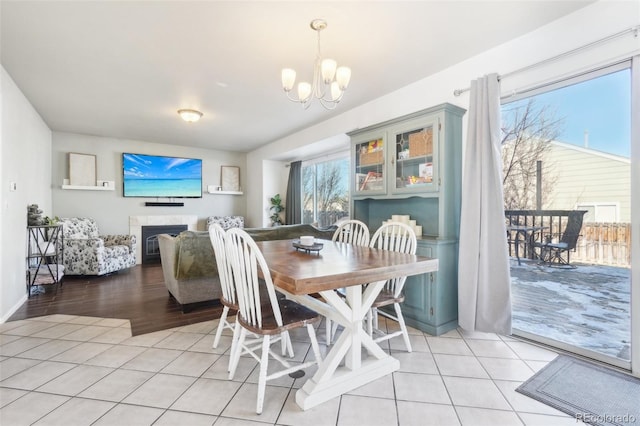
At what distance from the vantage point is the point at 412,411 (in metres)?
1.61

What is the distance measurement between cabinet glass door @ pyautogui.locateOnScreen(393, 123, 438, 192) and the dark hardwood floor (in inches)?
91.5

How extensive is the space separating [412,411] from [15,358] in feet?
8.94

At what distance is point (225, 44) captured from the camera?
2.53 metres

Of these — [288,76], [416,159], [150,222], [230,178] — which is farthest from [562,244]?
[150,222]

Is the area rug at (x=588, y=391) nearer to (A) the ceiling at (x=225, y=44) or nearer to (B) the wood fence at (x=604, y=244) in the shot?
(B) the wood fence at (x=604, y=244)

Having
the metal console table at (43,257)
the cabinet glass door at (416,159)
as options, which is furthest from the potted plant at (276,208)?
the cabinet glass door at (416,159)

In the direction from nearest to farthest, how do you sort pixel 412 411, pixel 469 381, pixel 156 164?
1. pixel 412 411
2. pixel 469 381
3. pixel 156 164

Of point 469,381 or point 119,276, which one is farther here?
point 119,276

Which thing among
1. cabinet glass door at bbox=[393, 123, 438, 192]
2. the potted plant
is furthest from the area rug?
the potted plant

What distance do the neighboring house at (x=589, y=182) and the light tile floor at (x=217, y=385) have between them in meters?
1.10

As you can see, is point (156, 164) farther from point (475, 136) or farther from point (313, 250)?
point (475, 136)

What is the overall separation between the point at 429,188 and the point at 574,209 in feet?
3.48

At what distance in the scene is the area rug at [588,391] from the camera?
158cm

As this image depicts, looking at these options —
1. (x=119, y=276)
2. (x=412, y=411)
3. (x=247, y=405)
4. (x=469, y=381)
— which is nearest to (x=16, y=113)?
(x=119, y=276)
